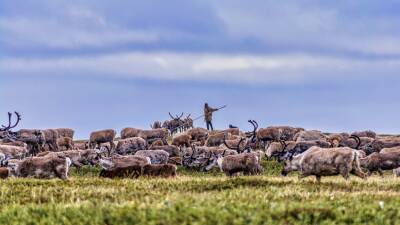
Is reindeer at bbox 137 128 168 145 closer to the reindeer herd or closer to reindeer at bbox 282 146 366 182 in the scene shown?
the reindeer herd

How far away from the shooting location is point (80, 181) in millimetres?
23953

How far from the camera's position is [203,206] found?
13844mm

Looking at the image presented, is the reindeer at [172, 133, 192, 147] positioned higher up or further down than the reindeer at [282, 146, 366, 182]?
higher up

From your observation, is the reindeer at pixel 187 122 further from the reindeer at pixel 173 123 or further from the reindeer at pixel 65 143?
the reindeer at pixel 65 143

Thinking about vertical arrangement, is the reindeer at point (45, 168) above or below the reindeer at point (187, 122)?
below

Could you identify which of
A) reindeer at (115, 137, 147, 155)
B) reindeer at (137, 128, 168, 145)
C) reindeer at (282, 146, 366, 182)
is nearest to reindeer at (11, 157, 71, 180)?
reindeer at (282, 146, 366, 182)

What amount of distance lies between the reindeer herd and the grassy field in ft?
12.0

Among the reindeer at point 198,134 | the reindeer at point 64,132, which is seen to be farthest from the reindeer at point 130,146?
the reindeer at point 64,132

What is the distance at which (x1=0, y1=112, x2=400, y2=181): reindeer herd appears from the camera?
79.4 ft

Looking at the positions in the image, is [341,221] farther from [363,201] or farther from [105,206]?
[105,206]

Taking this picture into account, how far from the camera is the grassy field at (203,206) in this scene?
42.8ft

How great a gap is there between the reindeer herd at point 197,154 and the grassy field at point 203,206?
3.66m

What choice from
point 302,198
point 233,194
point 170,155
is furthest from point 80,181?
point 170,155

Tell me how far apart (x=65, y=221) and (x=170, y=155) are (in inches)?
1408
